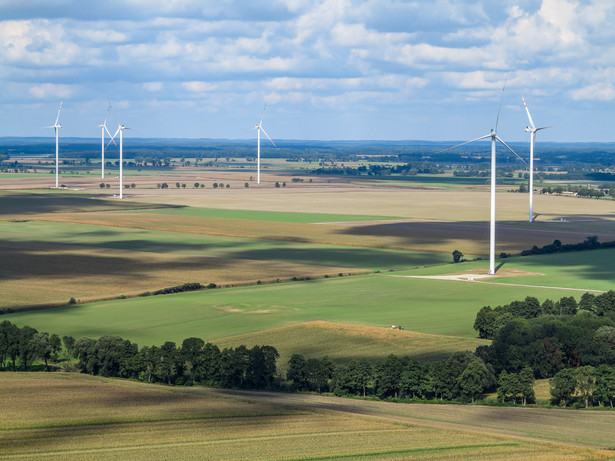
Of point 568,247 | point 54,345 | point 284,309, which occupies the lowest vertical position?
point 54,345

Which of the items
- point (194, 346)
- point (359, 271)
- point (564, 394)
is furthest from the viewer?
point (359, 271)

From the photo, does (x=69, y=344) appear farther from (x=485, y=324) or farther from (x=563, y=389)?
(x=563, y=389)

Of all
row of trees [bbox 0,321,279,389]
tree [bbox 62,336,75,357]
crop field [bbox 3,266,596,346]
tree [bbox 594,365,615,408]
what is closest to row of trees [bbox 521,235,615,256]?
crop field [bbox 3,266,596,346]

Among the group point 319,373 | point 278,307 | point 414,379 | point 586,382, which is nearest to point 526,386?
point 586,382

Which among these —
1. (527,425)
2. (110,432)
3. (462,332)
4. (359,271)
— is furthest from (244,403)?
(359,271)

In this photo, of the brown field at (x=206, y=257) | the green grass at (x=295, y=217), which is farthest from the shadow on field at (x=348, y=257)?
the green grass at (x=295, y=217)

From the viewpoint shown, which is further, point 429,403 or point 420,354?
point 420,354

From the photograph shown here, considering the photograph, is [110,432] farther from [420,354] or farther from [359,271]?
[359,271]
